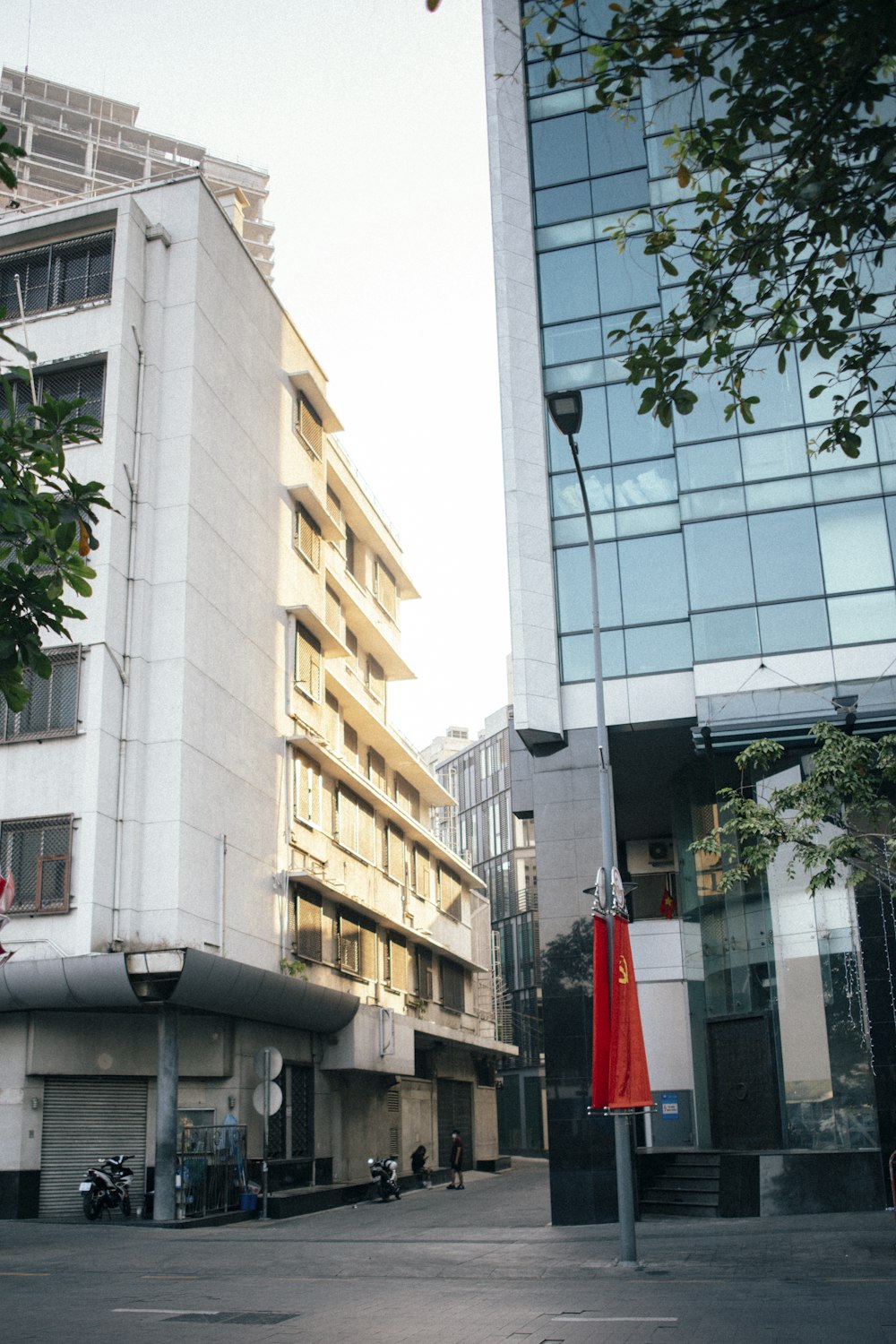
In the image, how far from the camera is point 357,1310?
12.3m

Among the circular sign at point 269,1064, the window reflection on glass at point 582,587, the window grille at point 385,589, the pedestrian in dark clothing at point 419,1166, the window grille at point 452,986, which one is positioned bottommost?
the pedestrian in dark clothing at point 419,1166

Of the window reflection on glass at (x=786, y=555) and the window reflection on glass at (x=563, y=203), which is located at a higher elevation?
the window reflection on glass at (x=563, y=203)

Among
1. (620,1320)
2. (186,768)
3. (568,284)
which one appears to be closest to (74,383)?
(186,768)

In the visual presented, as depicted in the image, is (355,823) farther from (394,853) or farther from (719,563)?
(719,563)

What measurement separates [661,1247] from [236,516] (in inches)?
743

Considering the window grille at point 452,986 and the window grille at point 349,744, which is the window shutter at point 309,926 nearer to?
the window grille at point 349,744

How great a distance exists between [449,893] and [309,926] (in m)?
19.2

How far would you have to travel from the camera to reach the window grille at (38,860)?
2433 cm

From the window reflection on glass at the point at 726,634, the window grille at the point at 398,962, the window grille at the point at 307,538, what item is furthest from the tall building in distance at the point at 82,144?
the window reflection on glass at the point at 726,634

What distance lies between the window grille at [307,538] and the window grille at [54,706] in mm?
9970

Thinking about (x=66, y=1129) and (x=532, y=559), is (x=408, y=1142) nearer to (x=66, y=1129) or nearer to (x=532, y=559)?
(x=66, y=1129)

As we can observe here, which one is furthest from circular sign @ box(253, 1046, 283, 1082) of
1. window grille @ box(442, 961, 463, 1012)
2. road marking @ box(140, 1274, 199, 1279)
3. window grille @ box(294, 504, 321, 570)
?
window grille @ box(442, 961, 463, 1012)

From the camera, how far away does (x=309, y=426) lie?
37.0m

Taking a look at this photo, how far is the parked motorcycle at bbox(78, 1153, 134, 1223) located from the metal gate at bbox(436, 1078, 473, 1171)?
2202cm
